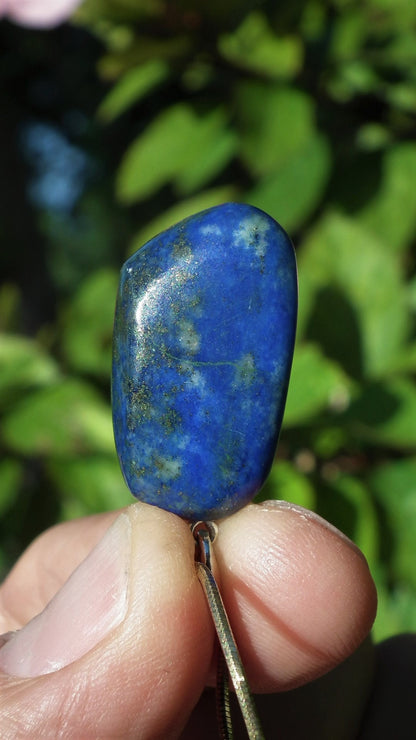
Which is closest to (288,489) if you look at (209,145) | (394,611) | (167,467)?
(394,611)

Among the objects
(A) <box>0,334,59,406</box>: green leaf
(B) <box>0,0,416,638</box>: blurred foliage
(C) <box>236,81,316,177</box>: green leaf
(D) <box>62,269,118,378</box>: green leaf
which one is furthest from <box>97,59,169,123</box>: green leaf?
(A) <box>0,334,59,406</box>: green leaf

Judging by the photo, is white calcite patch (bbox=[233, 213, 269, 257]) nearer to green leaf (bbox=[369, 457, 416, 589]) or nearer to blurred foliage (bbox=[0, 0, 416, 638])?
blurred foliage (bbox=[0, 0, 416, 638])

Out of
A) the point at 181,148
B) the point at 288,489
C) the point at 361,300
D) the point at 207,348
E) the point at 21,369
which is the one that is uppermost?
the point at 207,348

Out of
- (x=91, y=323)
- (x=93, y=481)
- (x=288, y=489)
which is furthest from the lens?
(x=91, y=323)

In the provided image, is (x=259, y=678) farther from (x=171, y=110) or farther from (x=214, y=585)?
(x=171, y=110)

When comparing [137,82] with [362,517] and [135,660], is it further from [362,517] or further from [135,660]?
[135,660]

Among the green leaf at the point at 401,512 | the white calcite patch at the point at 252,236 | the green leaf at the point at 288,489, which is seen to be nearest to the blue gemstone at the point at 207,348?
the white calcite patch at the point at 252,236

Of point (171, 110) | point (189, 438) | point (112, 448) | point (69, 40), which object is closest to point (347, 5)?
point (171, 110)
